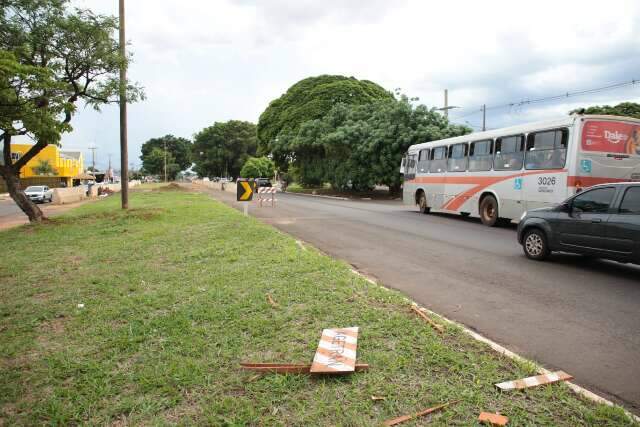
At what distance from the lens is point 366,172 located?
109 ft

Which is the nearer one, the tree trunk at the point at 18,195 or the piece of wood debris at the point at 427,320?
the piece of wood debris at the point at 427,320

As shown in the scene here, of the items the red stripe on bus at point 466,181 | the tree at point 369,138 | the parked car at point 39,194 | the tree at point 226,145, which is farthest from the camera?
the tree at point 226,145

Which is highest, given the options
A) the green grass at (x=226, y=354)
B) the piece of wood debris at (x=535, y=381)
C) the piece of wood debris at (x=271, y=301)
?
the piece of wood debris at (x=535, y=381)

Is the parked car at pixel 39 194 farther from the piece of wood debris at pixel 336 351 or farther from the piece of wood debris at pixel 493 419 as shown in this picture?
the piece of wood debris at pixel 493 419

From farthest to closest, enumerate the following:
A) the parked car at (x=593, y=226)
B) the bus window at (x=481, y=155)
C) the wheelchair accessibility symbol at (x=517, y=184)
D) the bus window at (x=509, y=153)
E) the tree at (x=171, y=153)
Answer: the tree at (x=171, y=153)
the bus window at (x=481, y=155)
the bus window at (x=509, y=153)
the wheelchair accessibility symbol at (x=517, y=184)
the parked car at (x=593, y=226)

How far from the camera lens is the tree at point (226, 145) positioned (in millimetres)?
90500

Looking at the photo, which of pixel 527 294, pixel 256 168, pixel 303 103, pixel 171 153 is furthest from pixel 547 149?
pixel 171 153

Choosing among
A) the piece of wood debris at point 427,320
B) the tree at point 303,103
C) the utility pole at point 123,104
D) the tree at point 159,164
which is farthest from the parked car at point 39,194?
the tree at point 159,164

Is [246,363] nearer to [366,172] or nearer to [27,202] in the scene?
[27,202]

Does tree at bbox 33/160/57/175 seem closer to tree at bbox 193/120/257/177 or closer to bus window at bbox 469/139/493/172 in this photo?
tree at bbox 193/120/257/177

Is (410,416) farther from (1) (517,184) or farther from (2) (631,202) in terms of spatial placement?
(1) (517,184)

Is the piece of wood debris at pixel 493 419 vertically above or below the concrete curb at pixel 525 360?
below

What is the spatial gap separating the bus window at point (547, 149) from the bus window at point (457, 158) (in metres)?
3.27

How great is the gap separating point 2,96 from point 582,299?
9.64 metres
